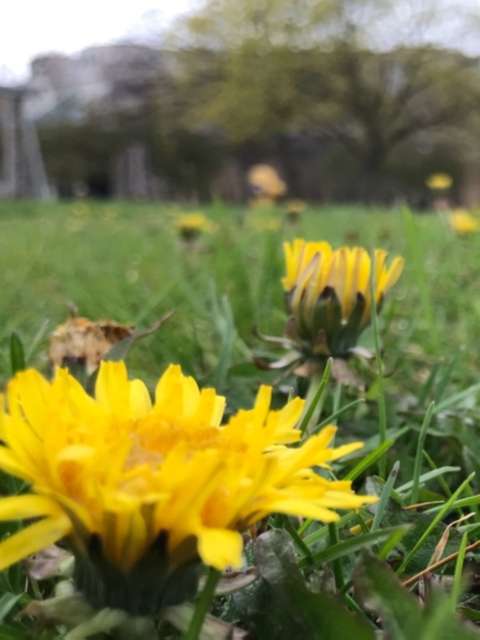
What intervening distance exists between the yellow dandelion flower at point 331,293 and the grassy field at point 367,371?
4 centimetres

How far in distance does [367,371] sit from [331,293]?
154mm

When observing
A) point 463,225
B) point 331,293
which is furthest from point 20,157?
point 331,293

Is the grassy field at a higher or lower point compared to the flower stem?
lower

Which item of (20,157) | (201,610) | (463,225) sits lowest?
(20,157)

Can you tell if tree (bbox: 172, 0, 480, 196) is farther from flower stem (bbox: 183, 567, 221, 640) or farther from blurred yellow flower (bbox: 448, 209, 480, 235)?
flower stem (bbox: 183, 567, 221, 640)

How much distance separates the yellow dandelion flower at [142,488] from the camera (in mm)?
228

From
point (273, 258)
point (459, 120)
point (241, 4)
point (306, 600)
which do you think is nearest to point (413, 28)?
point (459, 120)

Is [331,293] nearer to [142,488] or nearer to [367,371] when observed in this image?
[367,371]

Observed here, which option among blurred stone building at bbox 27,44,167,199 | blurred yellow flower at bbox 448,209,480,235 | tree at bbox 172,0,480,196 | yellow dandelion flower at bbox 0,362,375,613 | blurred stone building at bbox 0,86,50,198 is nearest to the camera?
yellow dandelion flower at bbox 0,362,375,613

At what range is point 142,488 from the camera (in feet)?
0.75

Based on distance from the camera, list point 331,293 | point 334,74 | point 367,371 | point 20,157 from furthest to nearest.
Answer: point 334,74 → point 20,157 → point 367,371 → point 331,293

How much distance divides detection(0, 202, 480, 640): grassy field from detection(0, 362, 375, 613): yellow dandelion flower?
41mm

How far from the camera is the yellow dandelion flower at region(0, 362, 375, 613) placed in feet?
0.75

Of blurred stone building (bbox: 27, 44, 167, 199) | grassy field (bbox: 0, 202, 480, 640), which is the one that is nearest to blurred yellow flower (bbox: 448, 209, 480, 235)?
grassy field (bbox: 0, 202, 480, 640)
